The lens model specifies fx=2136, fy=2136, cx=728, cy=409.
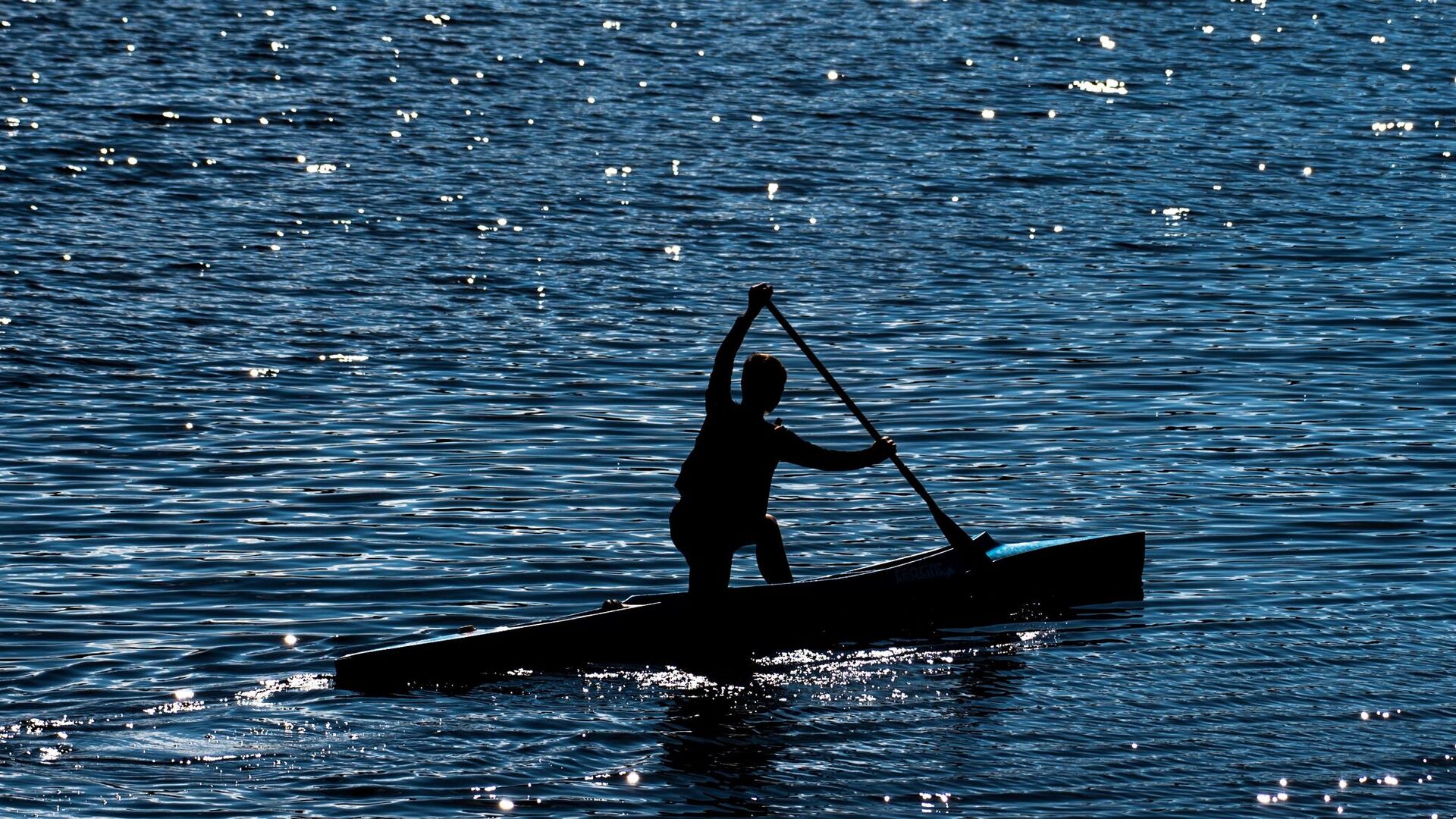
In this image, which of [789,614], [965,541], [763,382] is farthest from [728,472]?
[965,541]

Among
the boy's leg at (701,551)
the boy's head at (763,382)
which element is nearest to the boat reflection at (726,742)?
the boy's leg at (701,551)

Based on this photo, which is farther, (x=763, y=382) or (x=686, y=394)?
(x=686, y=394)

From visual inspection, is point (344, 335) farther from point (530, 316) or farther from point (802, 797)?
point (802, 797)

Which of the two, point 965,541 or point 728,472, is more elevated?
point 728,472

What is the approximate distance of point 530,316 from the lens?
22922mm

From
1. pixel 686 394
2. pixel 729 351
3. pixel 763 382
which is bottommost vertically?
pixel 686 394

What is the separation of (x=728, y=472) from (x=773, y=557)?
719 millimetres

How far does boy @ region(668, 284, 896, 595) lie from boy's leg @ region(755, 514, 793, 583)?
0.20 meters

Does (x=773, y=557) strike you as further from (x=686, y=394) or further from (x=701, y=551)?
(x=686, y=394)

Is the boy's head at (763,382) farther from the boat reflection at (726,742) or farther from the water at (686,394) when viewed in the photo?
the boat reflection at (726,742)

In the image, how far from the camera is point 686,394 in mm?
19781

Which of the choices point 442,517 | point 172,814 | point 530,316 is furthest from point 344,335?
point 172,814

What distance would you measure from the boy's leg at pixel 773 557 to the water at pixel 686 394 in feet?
2.61

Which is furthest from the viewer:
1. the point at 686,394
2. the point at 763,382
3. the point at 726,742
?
the point at 686,394
